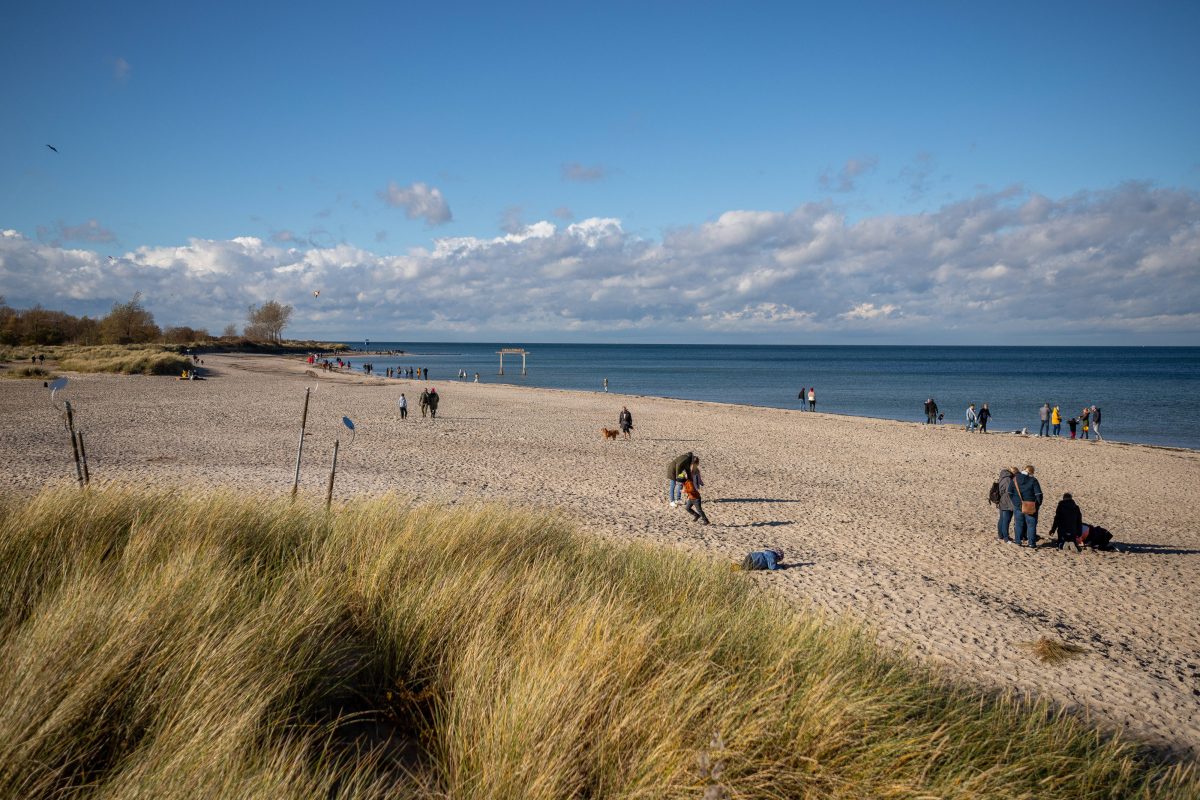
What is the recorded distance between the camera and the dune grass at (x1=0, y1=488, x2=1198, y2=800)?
2605 mm

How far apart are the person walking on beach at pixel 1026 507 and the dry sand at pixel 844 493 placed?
1.66 ft

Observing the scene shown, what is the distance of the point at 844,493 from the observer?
53.5 ft

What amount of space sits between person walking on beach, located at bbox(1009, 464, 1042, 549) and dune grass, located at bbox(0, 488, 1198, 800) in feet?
28.7

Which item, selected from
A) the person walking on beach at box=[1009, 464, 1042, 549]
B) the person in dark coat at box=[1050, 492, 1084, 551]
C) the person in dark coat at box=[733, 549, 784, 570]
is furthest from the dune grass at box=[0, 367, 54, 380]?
the person in dark coat at box=[1050, 492, 1084, 551]

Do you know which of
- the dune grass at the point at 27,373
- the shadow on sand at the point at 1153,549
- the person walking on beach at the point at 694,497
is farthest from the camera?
the dune grass at the point at 27,373

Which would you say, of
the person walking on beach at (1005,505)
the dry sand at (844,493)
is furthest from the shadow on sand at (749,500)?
the person walking on beach at (1005,505)

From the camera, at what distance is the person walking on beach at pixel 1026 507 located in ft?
39.2

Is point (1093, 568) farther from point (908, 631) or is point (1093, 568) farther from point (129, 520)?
point (129, 520)

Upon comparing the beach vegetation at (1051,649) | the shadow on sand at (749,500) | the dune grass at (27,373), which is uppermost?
the dune grass at (27,373)

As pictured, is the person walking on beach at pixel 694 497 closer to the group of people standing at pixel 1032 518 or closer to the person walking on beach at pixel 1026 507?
the group of people standing at pixel 1032 518

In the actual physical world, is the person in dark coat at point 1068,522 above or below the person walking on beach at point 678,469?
below

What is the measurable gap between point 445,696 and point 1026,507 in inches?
465

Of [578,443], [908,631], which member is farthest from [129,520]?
[578,443]

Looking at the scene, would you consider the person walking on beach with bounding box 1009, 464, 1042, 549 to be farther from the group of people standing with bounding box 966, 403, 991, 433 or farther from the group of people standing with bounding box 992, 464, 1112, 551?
the group of people standing with bounding box 966, 403, 991, 433
